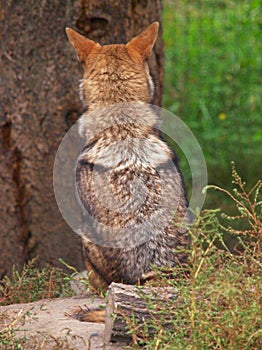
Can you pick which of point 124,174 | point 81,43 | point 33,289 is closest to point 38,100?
point 81,43

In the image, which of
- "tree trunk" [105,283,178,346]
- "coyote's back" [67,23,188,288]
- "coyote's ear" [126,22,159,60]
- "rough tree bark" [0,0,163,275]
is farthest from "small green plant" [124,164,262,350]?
"rough tree bark" [0,0,163,275]

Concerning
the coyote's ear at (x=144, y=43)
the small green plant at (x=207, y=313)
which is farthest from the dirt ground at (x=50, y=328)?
the coyote's ear at (x=144, y=43)

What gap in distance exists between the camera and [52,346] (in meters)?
4.27

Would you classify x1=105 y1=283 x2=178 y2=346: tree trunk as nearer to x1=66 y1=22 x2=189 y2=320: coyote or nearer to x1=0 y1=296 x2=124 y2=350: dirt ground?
x1=0 y1=296 x2=124 y2=350: dirt ground

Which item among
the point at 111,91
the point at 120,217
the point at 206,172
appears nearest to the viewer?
the point at 120,217

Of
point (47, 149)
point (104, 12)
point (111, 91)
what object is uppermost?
point (104, 12)

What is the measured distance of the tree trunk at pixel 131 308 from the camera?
4.08 meters

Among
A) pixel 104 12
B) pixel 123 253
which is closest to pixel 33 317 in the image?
pixel 123 253

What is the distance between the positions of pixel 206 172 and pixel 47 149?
9.74ft

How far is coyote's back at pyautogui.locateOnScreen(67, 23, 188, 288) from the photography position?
4773 mm

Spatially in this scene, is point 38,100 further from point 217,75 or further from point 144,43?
point 217,75

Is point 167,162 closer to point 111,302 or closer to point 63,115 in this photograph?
point 111,302

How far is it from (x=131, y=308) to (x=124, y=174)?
0.95 m

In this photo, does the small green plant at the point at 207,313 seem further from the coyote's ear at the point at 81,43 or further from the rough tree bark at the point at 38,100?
the rough tree bark at the point at 38,100
